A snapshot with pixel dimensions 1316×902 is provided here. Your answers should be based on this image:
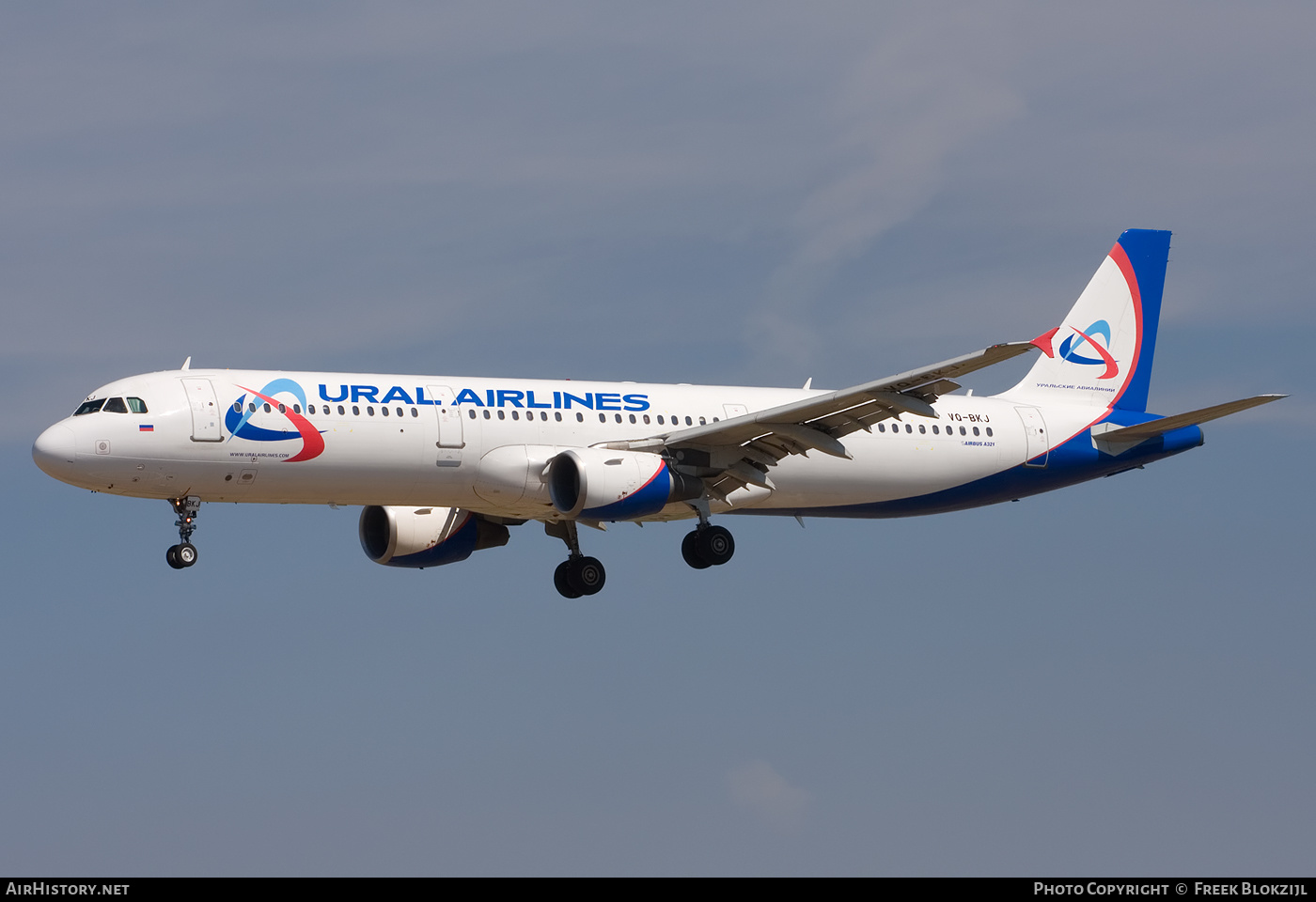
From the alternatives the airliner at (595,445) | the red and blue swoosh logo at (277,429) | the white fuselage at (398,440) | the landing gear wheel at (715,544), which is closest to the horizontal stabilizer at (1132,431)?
the airliner at (595,445)

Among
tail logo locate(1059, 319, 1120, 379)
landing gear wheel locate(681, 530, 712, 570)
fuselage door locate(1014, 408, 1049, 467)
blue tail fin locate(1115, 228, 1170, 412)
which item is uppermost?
blue tail fin locate(1115, 228, 1170, 412)

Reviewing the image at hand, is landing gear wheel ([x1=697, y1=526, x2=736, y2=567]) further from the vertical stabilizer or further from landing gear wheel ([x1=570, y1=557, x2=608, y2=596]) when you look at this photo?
the vertical stabilizer

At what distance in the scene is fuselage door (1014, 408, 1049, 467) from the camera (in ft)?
156

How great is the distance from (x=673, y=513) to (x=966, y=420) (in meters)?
8.60

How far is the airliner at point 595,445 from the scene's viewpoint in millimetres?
38906

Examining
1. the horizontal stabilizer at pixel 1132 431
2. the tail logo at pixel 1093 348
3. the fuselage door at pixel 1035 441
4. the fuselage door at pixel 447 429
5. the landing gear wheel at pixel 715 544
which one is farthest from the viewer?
the tail logo at pixel 1093 348

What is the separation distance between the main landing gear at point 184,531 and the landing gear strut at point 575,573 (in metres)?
9.80

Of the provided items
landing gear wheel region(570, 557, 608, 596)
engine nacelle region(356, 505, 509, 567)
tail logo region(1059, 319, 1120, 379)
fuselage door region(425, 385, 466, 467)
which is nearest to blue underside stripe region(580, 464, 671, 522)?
fuselage door region(425, 385, 466, 467)

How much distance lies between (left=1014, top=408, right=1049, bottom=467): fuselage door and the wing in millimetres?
6360

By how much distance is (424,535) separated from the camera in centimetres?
4647

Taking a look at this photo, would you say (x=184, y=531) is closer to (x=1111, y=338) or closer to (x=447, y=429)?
(x=447, y=429)

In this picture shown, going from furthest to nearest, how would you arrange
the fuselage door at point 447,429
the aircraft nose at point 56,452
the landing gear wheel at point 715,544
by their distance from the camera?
the landing gear wheel at point 715,544
the fuselage door at point 447,429
the aircraft nose at point 56,452

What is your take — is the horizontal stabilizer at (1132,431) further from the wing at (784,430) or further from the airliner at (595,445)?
the wing at (784,430)

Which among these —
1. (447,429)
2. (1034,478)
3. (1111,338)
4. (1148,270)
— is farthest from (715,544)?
(1148,270)
